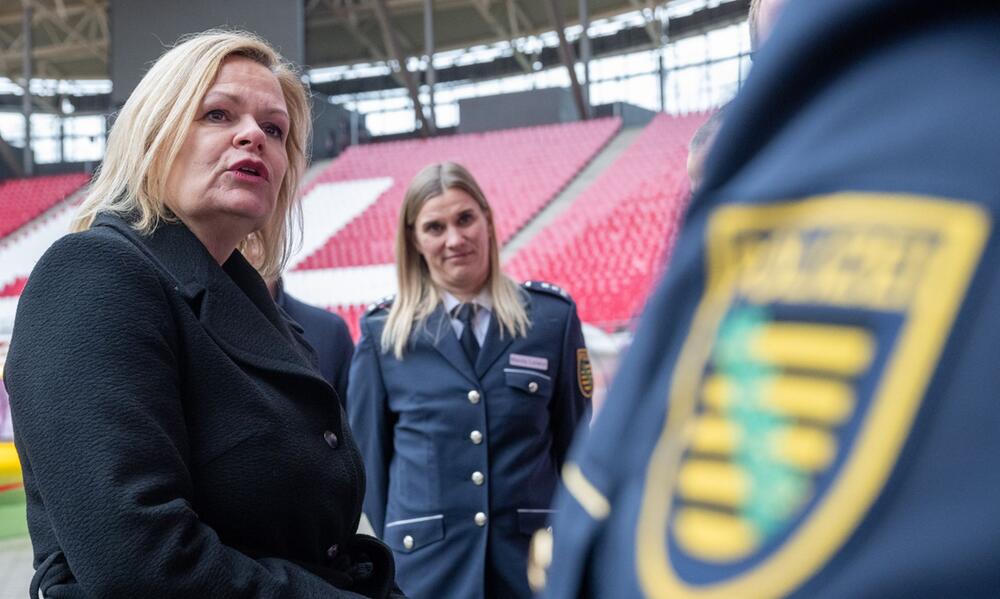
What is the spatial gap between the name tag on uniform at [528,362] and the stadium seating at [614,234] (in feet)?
19.2

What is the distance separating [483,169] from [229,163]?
15.3 meters

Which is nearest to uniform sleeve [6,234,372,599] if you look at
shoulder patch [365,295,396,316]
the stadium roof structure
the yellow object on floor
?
shoulder patch [365,295,396,316]

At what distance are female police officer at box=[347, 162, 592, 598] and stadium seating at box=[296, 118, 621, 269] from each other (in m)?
10.4

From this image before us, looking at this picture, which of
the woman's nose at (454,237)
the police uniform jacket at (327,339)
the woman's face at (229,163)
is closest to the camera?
the woman's face at (229,163)

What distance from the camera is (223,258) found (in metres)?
1.53

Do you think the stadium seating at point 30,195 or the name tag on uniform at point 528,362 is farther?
the stadium seating at point 30,195

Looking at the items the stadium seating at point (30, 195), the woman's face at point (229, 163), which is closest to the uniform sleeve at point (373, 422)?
the woman's face at point (229, 163)

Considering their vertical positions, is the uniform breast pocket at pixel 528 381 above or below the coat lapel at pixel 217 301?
below

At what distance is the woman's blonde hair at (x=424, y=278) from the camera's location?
8.98 ft

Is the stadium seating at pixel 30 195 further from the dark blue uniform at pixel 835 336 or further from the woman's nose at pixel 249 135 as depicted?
the dark blue uniform at pixel 835 336

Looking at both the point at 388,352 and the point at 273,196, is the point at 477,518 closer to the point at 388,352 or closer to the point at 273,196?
the point at 388,352

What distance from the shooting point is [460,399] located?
2.60 m

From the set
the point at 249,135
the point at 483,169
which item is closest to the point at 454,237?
the point at 249,135

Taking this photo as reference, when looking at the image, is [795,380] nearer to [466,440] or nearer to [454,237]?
[466,440]
